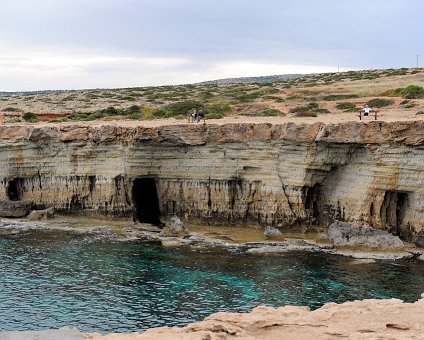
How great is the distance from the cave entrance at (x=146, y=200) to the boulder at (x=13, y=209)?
22.4 ft

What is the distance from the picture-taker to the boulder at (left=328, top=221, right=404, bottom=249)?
32125 mm

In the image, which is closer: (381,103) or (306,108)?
(381,103)

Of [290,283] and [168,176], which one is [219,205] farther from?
[290,283]

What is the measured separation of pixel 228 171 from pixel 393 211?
9.22m

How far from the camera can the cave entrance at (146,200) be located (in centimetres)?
4069

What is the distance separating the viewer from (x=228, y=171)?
37219mm

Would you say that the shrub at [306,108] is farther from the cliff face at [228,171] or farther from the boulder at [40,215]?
the boulder at [40,215]

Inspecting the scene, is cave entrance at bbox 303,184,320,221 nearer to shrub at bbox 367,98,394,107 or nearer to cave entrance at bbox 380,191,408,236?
cave entrance at bbox 380,191,408,236

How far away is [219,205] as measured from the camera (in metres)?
37.9

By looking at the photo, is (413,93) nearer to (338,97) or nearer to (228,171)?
(338,97)

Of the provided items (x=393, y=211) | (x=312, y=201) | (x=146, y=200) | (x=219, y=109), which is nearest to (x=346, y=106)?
(x=219, y=109)

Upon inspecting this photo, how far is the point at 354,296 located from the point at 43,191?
22883mm

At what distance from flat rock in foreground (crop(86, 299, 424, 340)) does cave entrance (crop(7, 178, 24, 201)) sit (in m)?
29.4

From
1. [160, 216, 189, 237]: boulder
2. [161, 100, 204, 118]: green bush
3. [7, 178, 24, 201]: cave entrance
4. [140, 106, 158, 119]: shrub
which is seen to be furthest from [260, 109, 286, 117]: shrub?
[7, 178, 24, 201]: cave entrance
